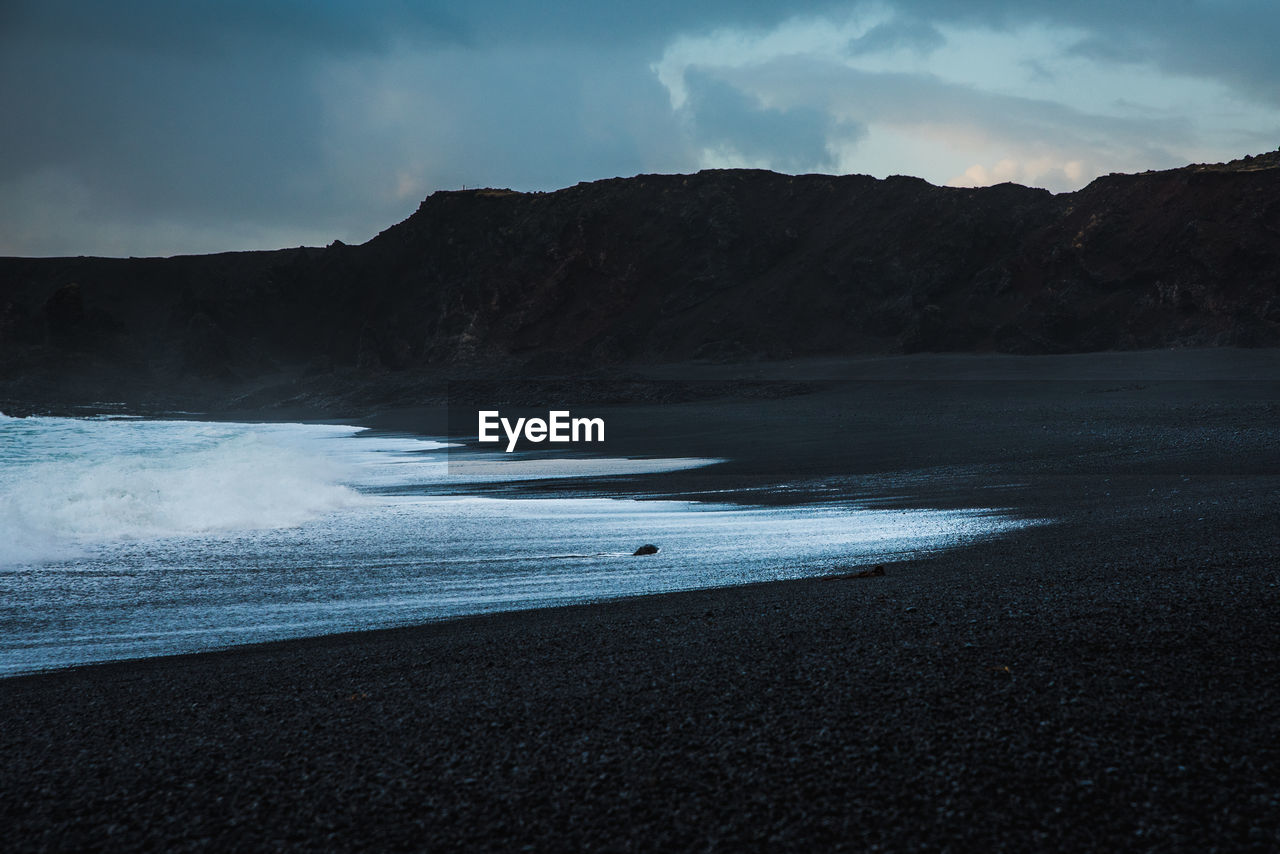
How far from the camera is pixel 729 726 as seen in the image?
2.97m

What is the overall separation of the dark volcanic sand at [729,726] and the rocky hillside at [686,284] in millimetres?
40135

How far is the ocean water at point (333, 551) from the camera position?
583cm

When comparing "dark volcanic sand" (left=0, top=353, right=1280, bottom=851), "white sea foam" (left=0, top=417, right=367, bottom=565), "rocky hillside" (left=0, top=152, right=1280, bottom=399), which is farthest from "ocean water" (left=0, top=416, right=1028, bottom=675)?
"rocky hillside" (left=0, top=152, right=1280, bottom=399)

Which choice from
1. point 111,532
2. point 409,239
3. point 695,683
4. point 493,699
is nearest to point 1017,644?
point 695,683

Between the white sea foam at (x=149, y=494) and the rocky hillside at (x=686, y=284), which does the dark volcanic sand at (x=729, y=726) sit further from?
the rocky hillside at (x=686, y=284)

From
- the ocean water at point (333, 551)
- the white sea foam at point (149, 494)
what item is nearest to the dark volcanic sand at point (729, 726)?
the ocean water at point (333, 551)

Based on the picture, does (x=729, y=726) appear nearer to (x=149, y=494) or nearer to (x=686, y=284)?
(x=149, y=494)

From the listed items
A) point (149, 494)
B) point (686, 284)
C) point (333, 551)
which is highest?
point (686, 284)

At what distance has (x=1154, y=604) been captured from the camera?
13.6 ft

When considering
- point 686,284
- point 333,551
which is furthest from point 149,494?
point 686,284

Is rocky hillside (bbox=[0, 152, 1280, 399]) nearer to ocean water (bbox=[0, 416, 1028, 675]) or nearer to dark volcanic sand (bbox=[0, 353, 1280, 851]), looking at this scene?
ocean water (bbox=[0, 416, 1028, 675])

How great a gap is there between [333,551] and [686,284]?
5096cm

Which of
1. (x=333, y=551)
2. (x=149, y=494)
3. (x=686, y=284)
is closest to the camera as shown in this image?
(x=333, y=551)

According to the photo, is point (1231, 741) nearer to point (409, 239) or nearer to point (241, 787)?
point (241, 787)
